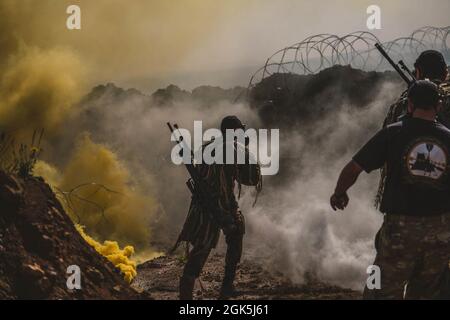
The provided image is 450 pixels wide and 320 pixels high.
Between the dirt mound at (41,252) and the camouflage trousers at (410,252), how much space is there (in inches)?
91.2

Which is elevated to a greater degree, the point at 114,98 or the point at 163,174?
the point at 114,98

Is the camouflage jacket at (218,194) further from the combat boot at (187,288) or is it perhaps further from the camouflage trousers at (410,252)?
the camouflage trousers at (410,252)

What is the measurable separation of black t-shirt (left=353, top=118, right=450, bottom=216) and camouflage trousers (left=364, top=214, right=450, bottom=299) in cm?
9

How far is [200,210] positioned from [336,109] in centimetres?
1089

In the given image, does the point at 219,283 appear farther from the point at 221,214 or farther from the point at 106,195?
the point at 106,195

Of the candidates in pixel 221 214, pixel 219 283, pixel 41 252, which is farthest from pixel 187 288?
pixel 219 283

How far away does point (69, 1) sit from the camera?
16.0 m

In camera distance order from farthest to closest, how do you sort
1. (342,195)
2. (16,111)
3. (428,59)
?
(16,111), (428,59), (342,195)

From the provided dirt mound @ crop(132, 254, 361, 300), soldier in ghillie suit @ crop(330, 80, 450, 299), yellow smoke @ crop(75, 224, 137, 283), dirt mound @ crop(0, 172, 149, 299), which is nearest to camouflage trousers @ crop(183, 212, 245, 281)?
dirt mound @ crop(0, 172, 149, 299)

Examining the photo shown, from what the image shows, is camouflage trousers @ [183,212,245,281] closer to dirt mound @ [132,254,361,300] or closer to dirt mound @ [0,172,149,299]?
dirt mound @ [0,172,149,299]

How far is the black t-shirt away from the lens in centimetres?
503
